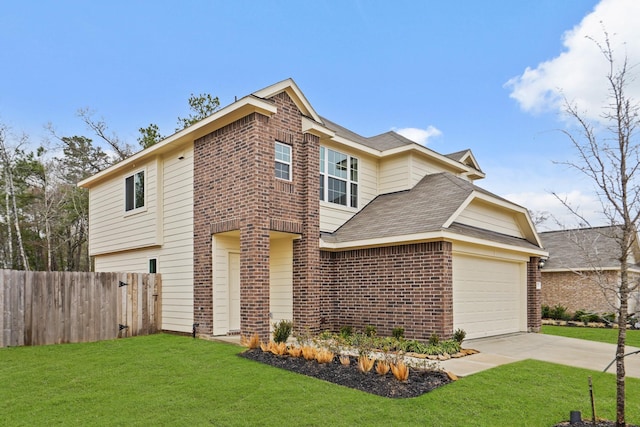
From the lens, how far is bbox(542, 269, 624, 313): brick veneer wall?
19.6 meters

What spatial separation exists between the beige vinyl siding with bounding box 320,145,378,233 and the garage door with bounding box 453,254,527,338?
3.81 m

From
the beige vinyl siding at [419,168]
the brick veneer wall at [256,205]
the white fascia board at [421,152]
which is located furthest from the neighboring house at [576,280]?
the brick veneer wall at [256,205]

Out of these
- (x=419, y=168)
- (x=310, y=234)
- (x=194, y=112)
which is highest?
(x=194, y=112)

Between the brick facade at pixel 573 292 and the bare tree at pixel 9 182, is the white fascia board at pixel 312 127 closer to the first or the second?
the brick facade at pixel 573 292

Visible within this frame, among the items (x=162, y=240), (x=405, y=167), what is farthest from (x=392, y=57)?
(x=162, y=240)

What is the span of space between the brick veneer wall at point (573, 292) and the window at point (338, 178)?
511 inches

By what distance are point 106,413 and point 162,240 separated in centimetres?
813

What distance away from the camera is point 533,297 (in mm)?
13891

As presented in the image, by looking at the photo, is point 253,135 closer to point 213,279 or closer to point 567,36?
point 213,279

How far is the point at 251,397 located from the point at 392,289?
18.1ft

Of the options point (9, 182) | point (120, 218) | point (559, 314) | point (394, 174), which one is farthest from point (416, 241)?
point (9, 182)

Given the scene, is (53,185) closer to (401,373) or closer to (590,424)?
(401,373)

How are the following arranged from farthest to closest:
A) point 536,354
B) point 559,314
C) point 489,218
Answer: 1. point 559,314
2. point 489,218
3. point 536,354

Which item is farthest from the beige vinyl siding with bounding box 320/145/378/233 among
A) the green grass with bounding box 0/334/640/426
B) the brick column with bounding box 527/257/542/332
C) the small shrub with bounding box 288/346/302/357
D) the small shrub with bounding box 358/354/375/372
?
the small shrub with bounding box 358/354/375/372
